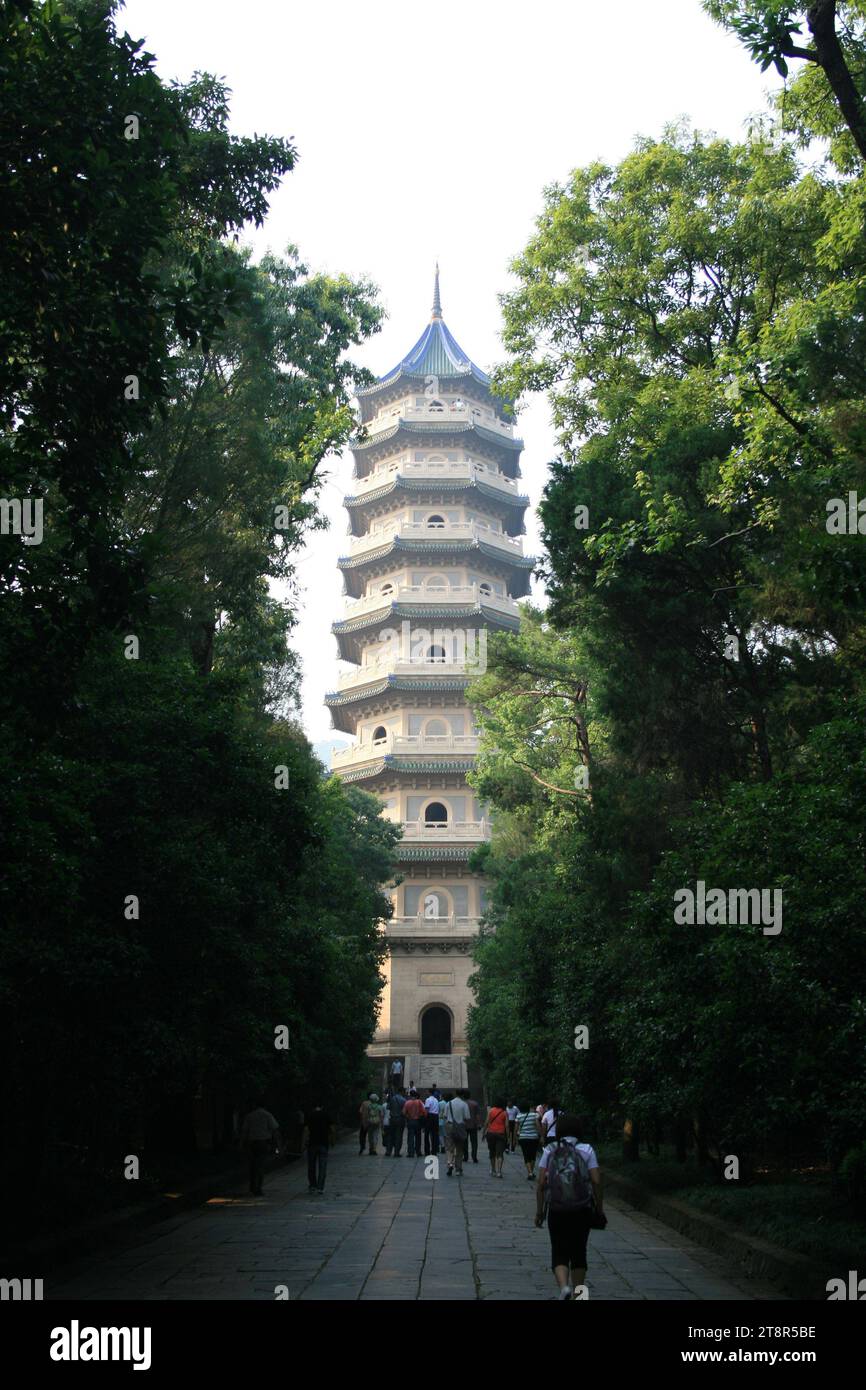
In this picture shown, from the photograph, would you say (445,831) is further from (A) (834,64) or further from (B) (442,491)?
(A) (834,64)

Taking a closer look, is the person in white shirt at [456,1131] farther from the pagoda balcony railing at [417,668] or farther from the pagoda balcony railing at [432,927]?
the pagoda balcony railing at [417,668]

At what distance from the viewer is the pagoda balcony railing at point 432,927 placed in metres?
42.9

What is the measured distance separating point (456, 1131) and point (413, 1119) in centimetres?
474

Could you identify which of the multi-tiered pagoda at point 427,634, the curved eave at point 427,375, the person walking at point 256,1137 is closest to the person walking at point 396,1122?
the person walking at point 256,1137

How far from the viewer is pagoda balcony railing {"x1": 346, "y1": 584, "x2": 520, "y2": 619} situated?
44406 millimetres

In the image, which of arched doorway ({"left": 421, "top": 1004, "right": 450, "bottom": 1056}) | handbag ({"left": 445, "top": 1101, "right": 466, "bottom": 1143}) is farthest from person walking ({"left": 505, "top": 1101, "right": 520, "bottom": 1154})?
arched doorway ({"left": 421, "top": 1004, "right": 450, "bottom": 1056})

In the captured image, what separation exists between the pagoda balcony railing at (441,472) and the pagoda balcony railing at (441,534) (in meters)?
1.54

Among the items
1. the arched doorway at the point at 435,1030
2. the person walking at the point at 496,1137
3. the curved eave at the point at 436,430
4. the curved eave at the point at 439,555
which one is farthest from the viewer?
the curved eave at the point at 436,430

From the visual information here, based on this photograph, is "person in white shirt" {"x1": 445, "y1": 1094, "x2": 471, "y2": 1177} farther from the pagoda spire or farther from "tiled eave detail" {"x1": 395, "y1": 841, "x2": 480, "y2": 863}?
the pagoda spire

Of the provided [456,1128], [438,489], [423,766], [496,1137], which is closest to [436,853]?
[423,766]

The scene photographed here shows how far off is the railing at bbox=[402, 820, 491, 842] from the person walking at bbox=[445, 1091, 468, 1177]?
70.4 ft

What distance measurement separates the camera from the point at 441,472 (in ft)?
151
